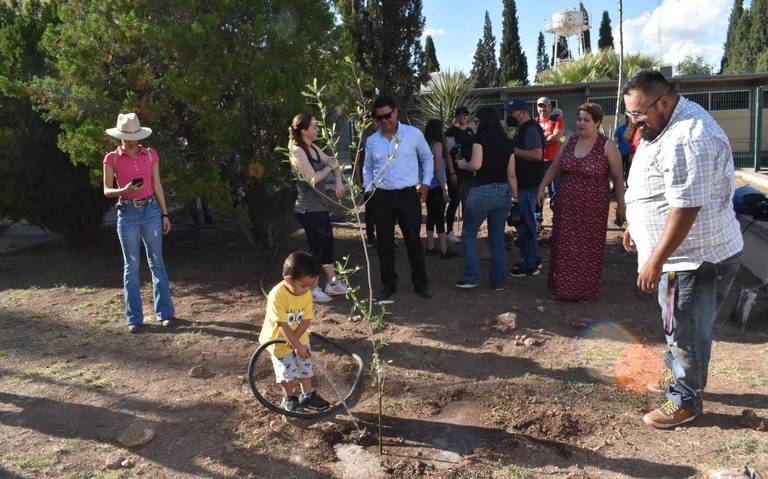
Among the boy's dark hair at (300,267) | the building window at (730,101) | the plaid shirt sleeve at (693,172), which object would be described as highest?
the building window at (730,101)

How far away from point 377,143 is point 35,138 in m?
4.58

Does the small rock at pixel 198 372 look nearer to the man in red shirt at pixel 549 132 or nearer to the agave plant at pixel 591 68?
the man in red shirt at pixel 549 132

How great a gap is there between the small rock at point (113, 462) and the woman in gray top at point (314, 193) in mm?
2314

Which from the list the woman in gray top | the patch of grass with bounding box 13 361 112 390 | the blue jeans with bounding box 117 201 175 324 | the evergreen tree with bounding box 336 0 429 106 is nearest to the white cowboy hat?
the blue jeans with bounding box 117 201 175 324

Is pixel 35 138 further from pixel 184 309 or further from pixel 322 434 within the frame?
pixel 322 434

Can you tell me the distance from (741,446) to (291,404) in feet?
8.02

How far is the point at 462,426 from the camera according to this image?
11.7ft

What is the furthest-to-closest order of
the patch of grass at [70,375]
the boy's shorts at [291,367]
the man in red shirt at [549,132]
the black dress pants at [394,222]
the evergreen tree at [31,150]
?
1. the man in red shirt at [549,132]
2. the evergreen tree at [31,150]
3. the black dress pants at [394,222]
4. the patch of grass at [70,375]
5. the boy's shorts at [291,367]

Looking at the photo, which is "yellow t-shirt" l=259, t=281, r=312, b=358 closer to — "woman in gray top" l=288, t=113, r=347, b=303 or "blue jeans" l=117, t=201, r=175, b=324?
"woman in gray top" l=288, t=113, r=347, b=303

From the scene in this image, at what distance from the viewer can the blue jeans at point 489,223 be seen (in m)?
5.67

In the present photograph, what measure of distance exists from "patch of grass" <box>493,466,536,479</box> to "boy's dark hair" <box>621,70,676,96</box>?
1.97 metres

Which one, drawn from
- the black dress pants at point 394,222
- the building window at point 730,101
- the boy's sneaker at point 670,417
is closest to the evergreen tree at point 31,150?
the black dress pants at point 394,222

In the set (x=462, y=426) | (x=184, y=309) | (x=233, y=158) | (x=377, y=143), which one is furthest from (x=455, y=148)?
(x=462, y=426)

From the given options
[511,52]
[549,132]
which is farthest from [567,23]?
[549,132]
